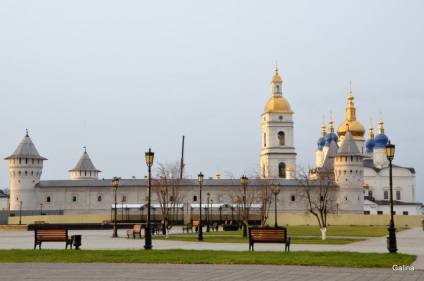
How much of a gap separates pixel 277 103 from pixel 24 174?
3894 cm

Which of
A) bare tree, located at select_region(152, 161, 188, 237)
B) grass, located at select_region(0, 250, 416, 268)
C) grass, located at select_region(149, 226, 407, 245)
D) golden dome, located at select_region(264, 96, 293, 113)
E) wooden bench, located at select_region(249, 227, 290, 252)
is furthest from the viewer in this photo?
golden dome, located at select_region(264, 96, 293, 113)

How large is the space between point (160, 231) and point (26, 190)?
126ft

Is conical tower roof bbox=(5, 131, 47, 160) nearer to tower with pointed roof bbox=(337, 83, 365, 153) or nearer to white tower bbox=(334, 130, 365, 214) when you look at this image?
white tower bbox=(334, 130, 365, 214)

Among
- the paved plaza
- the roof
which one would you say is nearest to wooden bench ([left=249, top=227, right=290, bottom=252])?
the paved plaza

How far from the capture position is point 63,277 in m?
13.4

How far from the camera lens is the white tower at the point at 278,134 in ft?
327

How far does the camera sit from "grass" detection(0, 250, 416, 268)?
1622 centimetres

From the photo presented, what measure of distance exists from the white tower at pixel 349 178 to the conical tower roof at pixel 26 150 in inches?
1396

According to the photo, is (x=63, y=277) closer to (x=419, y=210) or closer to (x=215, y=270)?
(x=215, y=270)

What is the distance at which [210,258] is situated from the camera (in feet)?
57.0

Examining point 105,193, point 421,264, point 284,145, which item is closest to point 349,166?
Result: point 284,145

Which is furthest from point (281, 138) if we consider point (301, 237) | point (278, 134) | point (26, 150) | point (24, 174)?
point (301, 237)

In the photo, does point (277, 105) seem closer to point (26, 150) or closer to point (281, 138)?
point (281, 138)

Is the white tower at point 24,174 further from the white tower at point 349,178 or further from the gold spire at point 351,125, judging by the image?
the gold spire at point 351,125
